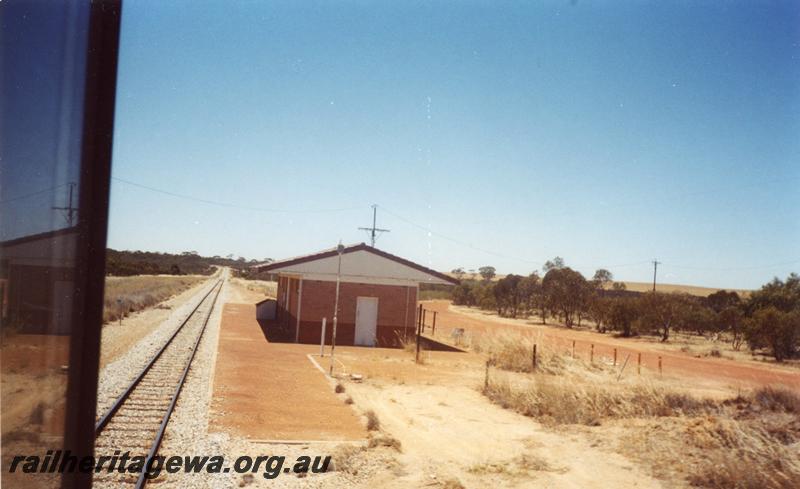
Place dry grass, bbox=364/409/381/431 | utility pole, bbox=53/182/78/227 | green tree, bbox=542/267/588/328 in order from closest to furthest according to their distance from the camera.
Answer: utility pole, bbox=53/182/78/227, dry grass, bbox=364/409/381/431, green tree, bbox=542/267/588/328

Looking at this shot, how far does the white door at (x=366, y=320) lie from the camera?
25266 millimetres

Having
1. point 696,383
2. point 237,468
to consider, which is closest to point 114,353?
point 237,468

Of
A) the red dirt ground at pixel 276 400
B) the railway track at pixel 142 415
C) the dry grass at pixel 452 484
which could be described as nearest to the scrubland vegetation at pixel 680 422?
the dry grass at pixel 452 484

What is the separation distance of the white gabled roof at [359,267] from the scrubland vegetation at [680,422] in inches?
407

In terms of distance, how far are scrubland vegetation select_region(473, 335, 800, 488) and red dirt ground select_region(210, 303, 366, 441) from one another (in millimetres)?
4266

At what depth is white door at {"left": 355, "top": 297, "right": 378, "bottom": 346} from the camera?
995 inches

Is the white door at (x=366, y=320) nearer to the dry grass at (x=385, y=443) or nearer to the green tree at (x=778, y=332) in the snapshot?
the dry grass at (x=385, y=443)

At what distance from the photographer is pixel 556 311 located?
5131 centimetres

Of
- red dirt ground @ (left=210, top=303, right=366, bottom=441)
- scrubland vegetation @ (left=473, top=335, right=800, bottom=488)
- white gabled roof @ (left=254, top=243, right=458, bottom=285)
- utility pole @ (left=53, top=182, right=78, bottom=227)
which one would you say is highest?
utility pole @ (left=53, top=182, right=78, bottom=227)

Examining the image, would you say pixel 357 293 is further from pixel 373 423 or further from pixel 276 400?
pixel 373 423

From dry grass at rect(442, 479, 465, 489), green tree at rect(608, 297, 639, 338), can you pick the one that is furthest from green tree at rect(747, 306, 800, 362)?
dry grass at rect(442, 479, 465, 489)

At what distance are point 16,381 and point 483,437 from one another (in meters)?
8.60

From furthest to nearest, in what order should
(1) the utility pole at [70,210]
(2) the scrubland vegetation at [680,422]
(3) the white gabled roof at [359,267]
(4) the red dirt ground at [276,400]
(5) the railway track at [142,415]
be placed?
1. (3) the white gabled roof at [359,267]
2. (4) the red dirt ground at [276,400]
3. (5) the railway track at [142,415]
4. (2) the scrubland vegetation at [680,422]
5. (1) the utility pole at [70,210]

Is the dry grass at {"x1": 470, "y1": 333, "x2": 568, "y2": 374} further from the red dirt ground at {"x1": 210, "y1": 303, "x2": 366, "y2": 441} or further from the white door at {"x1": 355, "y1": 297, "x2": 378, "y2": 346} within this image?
the red dirt ground at {"x1": 210, "y1": 303, "x2": 366, "y2": 441}
